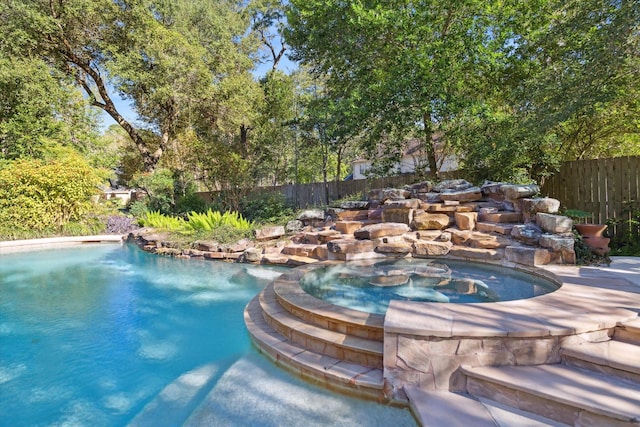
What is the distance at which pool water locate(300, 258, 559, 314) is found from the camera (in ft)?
11.7

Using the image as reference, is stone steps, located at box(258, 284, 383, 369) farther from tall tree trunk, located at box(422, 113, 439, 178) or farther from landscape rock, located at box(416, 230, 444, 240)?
tall tree trunk, located at box(422, 113, 439, 178)

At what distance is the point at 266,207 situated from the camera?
11281mm

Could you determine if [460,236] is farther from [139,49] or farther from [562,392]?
[139,49]

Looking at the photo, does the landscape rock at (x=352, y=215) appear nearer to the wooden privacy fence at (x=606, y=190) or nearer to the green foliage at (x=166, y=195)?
the wooden privacy fence at (x=606, y=190)

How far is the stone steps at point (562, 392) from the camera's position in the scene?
1754 mm

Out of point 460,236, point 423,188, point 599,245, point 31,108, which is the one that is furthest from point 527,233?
point 31,108

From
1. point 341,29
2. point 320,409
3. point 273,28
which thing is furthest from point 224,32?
point 320,409

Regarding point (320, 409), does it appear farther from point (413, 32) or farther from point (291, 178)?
point (291, 178)

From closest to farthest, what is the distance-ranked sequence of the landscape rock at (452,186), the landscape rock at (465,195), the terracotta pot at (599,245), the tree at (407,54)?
the terracotta pot at (599,245)
the landscape rock at (465,195)
the landscape rock at (452,186)
the tree at (407,54)

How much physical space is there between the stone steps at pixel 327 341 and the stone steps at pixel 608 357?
1.28 meters

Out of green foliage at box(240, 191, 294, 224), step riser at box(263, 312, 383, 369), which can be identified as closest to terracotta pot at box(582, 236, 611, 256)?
step riser at box(263, 312, 383, 369)

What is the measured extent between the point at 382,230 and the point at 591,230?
123 inches

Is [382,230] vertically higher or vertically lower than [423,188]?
lower

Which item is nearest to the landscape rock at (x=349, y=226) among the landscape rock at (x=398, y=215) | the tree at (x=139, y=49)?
the landscape rock at (x=398, y=215)
